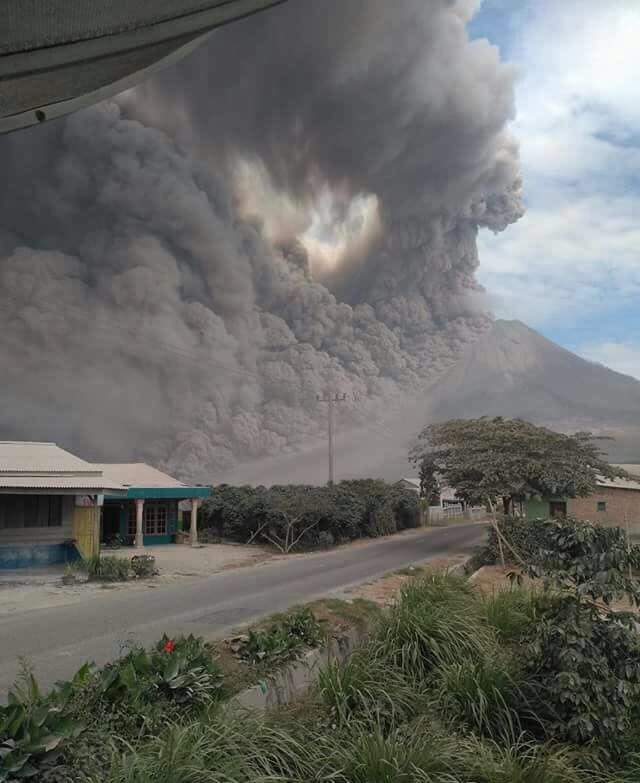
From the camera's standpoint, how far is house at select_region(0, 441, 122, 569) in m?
18.8

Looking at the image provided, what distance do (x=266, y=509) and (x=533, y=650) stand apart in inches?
896

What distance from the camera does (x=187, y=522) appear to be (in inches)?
1264

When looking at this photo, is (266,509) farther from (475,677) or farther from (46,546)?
(475,677)

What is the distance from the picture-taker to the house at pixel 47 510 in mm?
18828

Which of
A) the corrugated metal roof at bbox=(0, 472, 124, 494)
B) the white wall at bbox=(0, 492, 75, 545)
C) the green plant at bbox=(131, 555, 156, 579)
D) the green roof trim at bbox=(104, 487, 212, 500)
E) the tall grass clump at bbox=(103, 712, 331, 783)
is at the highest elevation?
the corrugated metal roof at bbox=(0, 472, 124, 494)

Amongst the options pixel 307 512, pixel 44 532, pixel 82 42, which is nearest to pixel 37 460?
pixel 44 532

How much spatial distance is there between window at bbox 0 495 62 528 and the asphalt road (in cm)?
567

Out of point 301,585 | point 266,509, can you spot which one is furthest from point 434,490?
point 301,585

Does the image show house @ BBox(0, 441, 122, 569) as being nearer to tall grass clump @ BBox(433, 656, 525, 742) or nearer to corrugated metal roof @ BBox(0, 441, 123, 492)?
corrugated metal roof @ BBox(0, 441, 123, 492)

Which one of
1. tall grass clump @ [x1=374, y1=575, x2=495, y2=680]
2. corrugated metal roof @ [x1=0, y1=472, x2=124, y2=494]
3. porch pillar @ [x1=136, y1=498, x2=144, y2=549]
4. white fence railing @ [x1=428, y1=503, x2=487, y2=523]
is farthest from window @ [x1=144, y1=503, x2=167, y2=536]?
tall grass clump @ [x1=374, y1=575, x2=495, y2=680]

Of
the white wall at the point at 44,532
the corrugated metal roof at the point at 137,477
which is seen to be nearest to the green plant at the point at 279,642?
the white wall at the point at 44,532

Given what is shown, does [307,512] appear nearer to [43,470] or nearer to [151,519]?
[151,519]

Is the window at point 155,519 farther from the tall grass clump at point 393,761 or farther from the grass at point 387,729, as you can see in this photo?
the tall grass clump at point 393,761

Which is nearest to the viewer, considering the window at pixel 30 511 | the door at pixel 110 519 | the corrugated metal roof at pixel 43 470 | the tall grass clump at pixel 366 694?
the tall grass clump at pixel 366 694
